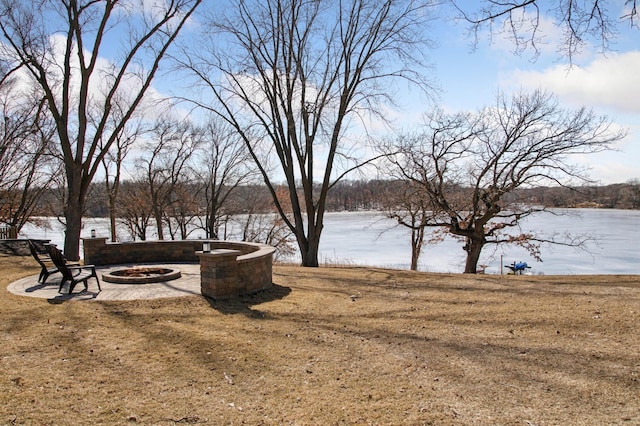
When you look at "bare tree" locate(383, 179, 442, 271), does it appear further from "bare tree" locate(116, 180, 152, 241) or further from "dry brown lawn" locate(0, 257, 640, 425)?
"bare tree" locate(116, 180, 152, 241)

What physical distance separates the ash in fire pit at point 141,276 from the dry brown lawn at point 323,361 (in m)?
1.55

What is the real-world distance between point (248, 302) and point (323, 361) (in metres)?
2.75

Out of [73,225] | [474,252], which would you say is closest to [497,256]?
[474,252]

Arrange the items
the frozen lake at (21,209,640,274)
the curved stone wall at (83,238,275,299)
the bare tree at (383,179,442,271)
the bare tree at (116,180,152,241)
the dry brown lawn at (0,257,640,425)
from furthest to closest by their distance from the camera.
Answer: the bare tree at (116,180,152,241), the frozen lake at (21,209,640,274), the bare tree at (383,179,442,271), the curved stone wall at (83,238,275,299), the dry brown lawn at (0,257,640,425)

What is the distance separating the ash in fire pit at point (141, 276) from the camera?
7711 millimetres

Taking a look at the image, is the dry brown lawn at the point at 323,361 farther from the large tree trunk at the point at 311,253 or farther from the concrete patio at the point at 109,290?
the large tree trunk at the point at 311,253

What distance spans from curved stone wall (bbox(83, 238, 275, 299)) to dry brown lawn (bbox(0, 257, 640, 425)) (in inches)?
15.4

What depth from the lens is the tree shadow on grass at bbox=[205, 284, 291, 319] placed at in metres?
5.98

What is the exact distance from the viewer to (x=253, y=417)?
9.76 feet

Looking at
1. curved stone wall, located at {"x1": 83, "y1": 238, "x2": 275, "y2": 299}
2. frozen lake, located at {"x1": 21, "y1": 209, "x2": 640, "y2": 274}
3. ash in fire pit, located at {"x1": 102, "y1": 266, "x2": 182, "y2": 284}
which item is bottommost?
frozen lake, located at {"x1": 21, "y1": 209, "x2": 640, "y2": 274}

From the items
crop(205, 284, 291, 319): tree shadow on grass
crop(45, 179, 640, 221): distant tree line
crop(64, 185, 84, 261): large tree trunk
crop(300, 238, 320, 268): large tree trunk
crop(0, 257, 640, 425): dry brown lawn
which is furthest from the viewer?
crop(45, 179, 640, 221): distant tree line

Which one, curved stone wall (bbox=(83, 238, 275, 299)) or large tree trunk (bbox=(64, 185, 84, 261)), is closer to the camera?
curved stone wall (bbox=(83, 238, 275, 299))

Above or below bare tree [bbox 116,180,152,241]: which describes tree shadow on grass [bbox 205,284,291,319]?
below

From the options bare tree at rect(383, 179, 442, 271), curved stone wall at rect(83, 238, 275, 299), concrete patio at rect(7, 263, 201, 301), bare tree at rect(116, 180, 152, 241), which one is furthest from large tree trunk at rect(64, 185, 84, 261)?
bare tree at rect(116, 180, 152, 241)
